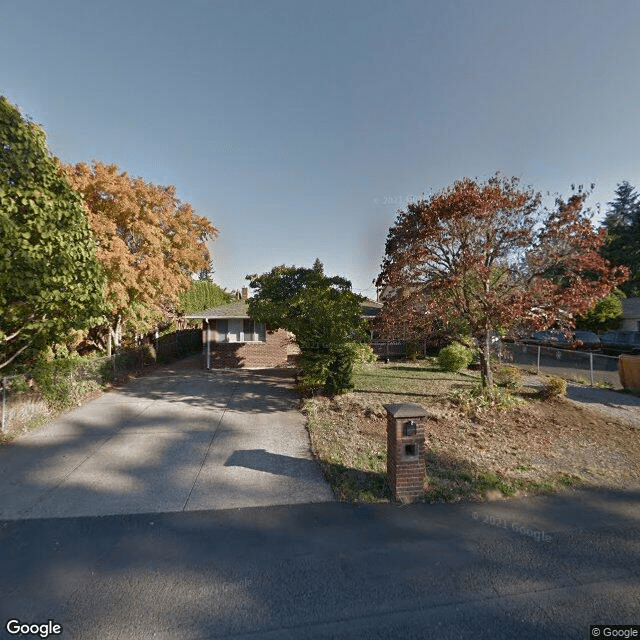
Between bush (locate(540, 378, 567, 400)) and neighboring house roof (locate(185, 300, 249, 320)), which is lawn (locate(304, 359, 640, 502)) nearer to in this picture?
bush (locate(540, 378, 567, 400))

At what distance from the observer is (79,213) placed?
7.04 m

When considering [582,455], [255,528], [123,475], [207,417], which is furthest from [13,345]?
[582,455]

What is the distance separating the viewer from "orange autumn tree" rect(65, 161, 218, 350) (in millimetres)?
10820

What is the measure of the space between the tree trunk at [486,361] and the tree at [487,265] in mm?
29

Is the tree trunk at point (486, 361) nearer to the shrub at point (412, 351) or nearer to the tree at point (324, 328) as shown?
the tree at point (324, 328)

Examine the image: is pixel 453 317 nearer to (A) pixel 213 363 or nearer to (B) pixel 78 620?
(B) pixel 78 620

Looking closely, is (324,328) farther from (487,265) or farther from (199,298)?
(199,298)

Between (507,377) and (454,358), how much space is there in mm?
3078

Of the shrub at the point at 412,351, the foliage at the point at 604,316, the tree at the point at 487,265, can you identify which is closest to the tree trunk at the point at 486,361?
the tree at the point at 487,265

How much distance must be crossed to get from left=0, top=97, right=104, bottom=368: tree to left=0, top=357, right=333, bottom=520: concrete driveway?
2.38m

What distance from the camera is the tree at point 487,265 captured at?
24.4 ft

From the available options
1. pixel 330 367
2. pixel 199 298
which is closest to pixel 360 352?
pixel 330 367

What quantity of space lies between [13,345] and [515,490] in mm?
10995

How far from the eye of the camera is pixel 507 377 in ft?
34.0
